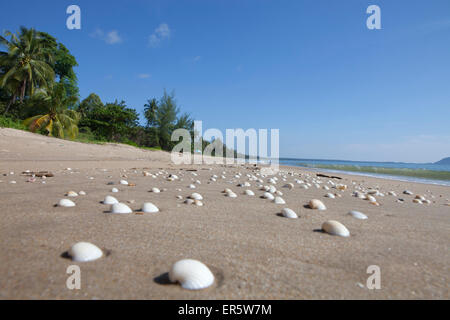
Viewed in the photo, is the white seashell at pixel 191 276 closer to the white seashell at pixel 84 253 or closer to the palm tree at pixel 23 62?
the white seashell at pixel 84 253

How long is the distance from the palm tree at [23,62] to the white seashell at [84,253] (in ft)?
90.1

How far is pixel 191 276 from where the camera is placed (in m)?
0.91

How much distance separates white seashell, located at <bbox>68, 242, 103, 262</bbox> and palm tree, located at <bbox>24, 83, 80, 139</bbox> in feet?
71.0

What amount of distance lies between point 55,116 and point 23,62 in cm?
730

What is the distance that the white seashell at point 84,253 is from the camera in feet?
3.47

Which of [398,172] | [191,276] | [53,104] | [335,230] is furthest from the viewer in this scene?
[53,104]

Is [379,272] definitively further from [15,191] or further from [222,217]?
[15,191]

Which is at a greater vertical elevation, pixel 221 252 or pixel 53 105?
pixel 53 105

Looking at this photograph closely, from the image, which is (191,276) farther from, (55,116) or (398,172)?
(55,116)

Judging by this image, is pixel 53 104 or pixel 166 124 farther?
pixel 166 124

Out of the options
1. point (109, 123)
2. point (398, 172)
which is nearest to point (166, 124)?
point (109, 123)

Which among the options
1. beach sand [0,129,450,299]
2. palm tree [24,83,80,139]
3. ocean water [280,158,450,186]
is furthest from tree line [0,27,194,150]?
beach sand [0,129,450,299]

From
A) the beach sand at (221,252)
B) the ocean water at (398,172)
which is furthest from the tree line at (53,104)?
the beach sand at (221,252)
